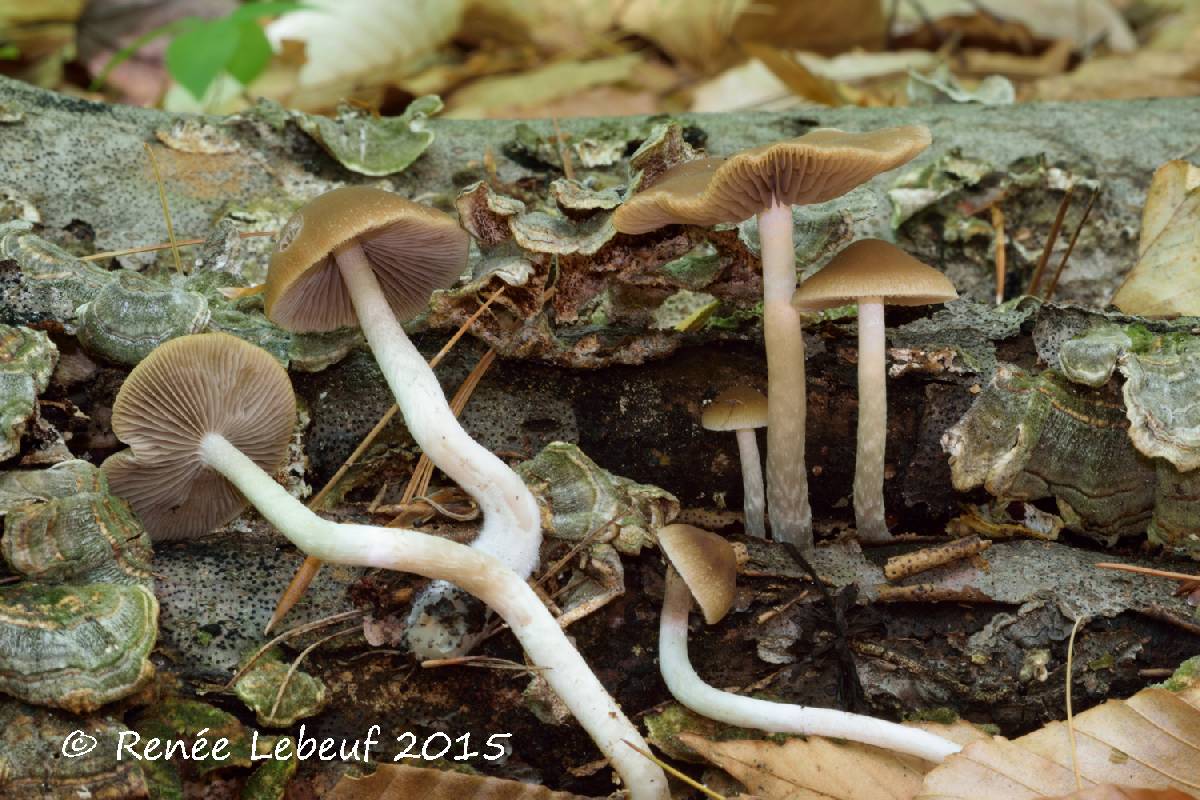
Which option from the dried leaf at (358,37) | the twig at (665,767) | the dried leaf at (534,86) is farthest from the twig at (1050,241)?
the dried leaf at (358,37)

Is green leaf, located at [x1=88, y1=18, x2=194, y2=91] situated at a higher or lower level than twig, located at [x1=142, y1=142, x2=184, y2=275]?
higher

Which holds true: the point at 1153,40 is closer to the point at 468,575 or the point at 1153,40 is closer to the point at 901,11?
the point at 901,11

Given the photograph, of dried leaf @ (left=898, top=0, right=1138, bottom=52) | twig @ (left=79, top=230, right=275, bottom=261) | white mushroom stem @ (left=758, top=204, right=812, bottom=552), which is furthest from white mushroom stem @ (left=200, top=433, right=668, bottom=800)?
dried leaf @ (left=898, top=0, right=1138, bottom=52)

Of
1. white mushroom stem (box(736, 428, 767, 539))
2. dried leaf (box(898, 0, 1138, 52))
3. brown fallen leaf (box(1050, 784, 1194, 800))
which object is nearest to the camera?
brown fallen leaf (box(1050, 784, 1194, 800))

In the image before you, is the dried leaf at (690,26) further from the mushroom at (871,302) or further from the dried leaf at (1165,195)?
the mushroom at (871,302)

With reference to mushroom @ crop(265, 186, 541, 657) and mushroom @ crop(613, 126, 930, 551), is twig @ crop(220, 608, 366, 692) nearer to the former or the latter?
mushroom @ crop(265, 186, 541, 657)

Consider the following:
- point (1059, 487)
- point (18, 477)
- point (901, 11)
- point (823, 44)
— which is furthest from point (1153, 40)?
point (18, 477)

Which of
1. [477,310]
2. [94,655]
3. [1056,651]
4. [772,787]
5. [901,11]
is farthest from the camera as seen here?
[901,11]
